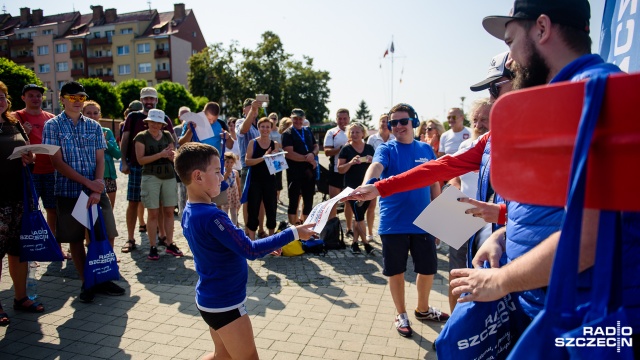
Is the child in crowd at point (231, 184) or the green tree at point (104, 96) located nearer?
the child in crowd at point (231, 184)

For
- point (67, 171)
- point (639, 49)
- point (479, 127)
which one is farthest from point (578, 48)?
point (67, 171)

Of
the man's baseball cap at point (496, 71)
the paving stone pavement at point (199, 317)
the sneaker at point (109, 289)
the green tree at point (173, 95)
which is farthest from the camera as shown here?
the green tree at point (173, 95)

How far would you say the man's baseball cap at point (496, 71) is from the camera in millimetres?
2623

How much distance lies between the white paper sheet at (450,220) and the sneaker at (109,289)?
3842mm

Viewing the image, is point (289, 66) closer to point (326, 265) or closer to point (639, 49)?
point (326, 265)

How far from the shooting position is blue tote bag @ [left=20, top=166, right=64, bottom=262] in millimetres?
4410

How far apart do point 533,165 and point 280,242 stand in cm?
176

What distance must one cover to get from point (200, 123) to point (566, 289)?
6.34 metres

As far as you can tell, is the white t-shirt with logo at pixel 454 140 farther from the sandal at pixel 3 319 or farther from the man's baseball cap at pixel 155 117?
the sandal at pixel 3 319

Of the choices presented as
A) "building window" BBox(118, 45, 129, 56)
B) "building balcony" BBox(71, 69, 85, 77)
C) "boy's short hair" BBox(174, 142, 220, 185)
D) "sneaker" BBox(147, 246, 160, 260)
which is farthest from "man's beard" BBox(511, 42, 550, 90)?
"building balcony" BBox(71, 69, 85, 77)

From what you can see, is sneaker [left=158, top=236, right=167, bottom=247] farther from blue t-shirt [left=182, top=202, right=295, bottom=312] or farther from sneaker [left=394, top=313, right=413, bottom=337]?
blue t-shirt [left=182, top=202, right=295, bottom=312]

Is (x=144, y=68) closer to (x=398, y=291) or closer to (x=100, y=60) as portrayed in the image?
(x=100, y=60)

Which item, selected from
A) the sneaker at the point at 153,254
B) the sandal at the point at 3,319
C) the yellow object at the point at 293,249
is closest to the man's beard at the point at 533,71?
the sandal at the point at 3,319

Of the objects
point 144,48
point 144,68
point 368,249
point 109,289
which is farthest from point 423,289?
point 144,48
